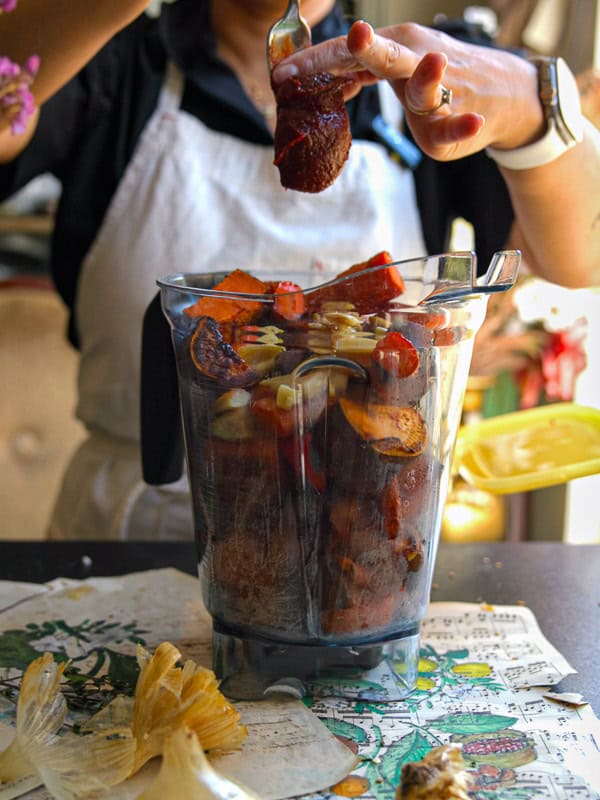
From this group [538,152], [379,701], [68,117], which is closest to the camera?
[379,701]

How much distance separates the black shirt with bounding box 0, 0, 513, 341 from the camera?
2.76 feet

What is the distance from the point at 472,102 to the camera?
0.60 m

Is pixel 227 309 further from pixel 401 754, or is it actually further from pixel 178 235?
pixel 178 235

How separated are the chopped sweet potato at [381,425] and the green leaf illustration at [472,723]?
140 millimetres

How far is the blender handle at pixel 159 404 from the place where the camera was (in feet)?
1.77

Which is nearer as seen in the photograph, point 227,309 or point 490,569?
point 227,309

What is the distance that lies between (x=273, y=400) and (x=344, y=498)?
0.21 feet

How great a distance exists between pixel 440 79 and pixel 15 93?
0.26m

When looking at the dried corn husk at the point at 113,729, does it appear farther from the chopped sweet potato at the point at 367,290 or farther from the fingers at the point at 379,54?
the fingers at the point at 379,54

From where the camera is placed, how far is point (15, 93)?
0.55 meters

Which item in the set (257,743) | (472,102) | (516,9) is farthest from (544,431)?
(516,9)

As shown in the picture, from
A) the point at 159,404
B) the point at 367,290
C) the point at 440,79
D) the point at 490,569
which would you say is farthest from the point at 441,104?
the point at 490,569

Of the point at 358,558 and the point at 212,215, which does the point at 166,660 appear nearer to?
the point at 358,558

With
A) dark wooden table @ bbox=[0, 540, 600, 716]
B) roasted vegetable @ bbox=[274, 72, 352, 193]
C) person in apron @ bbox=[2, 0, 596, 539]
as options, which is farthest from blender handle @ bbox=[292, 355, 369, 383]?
person in apron @ bbox=[2, 0, 596, 539]
